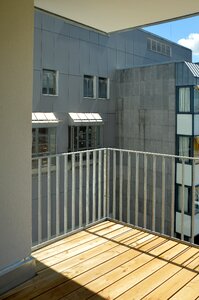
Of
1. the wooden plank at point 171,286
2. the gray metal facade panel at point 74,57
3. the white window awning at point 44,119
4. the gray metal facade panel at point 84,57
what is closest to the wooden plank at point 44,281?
the wooden plank at point 171,286

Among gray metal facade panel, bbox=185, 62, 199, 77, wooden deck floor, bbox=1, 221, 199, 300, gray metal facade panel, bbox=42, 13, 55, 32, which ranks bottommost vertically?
wooden deck floor, bbox=1, 221, 199, 300

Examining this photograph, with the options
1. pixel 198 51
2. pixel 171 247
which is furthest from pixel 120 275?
pixel 198 51

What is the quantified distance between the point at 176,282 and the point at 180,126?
972 cm

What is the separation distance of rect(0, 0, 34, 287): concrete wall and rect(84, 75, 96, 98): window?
9.91 metres

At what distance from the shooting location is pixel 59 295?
6.86 feet

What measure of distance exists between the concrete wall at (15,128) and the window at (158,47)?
13.8 m

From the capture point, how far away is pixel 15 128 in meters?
2.15

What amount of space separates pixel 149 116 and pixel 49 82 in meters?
4.23

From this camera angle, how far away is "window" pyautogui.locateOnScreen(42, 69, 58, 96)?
34.6 ft

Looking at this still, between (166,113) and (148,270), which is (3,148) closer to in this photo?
(148,270)

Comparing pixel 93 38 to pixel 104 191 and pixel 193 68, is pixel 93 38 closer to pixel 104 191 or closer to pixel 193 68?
pixel 193 68

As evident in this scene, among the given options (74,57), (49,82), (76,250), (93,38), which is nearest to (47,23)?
(74,57)

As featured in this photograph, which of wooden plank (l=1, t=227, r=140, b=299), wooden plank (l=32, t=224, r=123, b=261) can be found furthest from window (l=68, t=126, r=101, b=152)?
wooden plank (l=1, t=227, r=140, b=299)

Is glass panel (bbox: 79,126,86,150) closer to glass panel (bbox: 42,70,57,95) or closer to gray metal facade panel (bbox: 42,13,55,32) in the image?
glass panel (bbox: 42,70,57,95)
